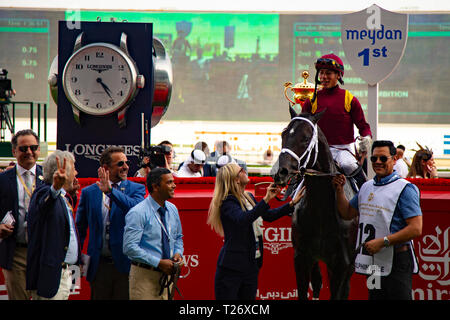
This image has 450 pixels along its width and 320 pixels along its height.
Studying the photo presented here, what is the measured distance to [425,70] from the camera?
21.1m

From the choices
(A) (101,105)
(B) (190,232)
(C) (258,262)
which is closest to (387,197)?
(C) (258,262)

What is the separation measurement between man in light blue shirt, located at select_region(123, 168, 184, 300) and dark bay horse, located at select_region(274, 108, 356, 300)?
3.00ft

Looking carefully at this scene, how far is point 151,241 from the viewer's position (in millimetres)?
4590

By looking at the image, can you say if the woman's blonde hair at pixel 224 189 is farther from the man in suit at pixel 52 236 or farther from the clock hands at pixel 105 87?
the clock hands at pixel 105 87

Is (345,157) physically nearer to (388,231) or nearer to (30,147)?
(388,231)

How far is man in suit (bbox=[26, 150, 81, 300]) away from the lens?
4.18m

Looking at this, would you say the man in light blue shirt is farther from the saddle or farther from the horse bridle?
the saddle

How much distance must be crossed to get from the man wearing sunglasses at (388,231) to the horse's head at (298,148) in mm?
472

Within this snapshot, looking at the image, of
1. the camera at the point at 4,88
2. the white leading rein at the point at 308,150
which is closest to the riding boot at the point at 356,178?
the white leading rein at the point at 308,150

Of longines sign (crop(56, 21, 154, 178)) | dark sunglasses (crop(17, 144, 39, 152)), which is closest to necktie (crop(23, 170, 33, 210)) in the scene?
dark sunglasses (crop(17, 144, 39, 152))

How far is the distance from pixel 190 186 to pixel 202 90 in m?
15.1

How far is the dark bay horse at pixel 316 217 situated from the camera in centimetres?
477

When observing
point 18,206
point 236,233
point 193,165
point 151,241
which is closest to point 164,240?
point 151,241

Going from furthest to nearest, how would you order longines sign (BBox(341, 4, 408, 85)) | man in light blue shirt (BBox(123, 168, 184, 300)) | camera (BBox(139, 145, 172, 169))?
camera (BBox(139, 145, 172, 169))
longines sign (BBox(341, 4, 408, 85))
man in light blue shirt (BBox(123, 168, 184, 300))
